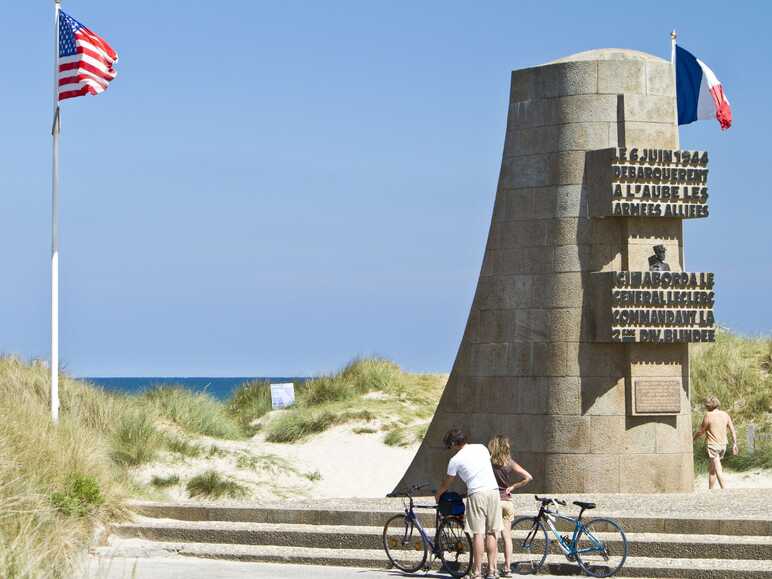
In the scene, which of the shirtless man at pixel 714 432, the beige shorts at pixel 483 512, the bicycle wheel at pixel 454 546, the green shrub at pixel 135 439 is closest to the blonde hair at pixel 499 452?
the bicycle wheel at pixel 454 546

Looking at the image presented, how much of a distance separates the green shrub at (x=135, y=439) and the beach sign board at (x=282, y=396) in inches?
309

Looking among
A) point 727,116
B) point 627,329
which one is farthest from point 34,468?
point 727,116

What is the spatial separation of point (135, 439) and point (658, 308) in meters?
10.5

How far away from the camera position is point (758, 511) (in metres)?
16.4

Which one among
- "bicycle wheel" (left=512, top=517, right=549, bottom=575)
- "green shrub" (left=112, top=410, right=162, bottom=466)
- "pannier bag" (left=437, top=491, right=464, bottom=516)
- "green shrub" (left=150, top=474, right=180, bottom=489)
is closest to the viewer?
"pannier bag" (left=437, top=491, right=464, bottom=516)

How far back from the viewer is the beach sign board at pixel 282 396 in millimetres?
34094

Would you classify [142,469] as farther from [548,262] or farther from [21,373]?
[548,262]

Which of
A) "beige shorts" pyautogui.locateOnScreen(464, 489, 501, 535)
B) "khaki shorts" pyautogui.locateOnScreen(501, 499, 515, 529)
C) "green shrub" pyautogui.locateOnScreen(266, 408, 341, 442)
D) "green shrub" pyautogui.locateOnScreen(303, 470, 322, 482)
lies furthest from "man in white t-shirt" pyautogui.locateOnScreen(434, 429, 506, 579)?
"green shrub" pyautogui.locateOnScreen(266, 408, 341, 442)

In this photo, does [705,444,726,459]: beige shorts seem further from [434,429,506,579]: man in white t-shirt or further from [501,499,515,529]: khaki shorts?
[434,429,506,579]: man in white t-shirt

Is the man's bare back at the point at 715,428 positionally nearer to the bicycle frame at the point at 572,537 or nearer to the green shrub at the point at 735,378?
the bicycle frame at the point at 572,537

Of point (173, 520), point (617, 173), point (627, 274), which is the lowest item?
point (173, 520)

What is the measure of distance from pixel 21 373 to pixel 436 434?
899 cm

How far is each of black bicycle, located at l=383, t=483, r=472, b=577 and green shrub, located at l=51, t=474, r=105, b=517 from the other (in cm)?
396

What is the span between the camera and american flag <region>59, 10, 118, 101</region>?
2150 centimetres
